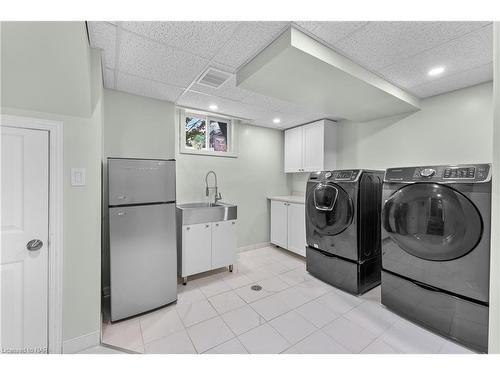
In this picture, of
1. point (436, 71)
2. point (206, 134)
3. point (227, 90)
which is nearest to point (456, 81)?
point (436, 71)

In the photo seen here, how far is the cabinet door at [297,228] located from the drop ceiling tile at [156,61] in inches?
92.8

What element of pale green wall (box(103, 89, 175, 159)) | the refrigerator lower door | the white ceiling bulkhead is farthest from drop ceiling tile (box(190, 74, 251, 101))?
the refrigerator lower door

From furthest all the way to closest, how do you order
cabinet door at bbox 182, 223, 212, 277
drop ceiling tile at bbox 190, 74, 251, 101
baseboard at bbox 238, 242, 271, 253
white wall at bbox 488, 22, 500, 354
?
baseboard at bbox 238, 242, 271, 253 → cabinet door at bbox 182, 223, 212, 277 → drop ceiling tile at bbox 190, 74, 251, 101 → white wall at bbox 488, 22, 500, 354

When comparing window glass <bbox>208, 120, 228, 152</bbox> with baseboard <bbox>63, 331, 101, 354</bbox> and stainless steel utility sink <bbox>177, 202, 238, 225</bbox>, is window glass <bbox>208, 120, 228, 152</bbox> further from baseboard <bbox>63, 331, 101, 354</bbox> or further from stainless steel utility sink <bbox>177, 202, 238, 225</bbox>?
baseboard <bbox>63, 331, 101, 354</bbox>

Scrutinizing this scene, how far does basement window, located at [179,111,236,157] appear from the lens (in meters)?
3.13

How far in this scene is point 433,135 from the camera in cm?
250

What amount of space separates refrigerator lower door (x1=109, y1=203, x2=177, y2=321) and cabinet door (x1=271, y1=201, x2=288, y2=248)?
1995mm

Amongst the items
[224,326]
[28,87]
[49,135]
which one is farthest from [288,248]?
[28,87]

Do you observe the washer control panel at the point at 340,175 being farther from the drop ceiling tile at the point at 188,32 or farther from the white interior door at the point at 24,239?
the white interior door at the point at 24,239

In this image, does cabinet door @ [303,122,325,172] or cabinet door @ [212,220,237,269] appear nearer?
cabinet door @ [212,220,237,269]

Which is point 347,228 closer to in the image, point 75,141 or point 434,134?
point 434,134

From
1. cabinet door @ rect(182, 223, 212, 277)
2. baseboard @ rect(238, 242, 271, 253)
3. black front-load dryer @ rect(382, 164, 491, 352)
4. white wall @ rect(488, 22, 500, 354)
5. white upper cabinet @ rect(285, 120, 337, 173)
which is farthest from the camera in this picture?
baseboard @ rect(238, 242, 271, 253)

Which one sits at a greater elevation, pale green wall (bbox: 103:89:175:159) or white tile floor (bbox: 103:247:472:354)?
pale green wall (bbox: 103:89:175:159)

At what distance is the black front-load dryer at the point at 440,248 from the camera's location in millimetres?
1488
